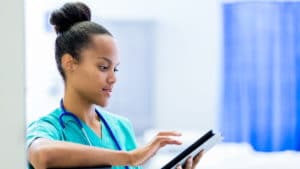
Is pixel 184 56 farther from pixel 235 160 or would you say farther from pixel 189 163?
pixel 189 163

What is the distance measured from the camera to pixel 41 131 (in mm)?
789

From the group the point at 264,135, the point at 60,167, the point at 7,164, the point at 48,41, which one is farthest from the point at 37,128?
the point at 264,135

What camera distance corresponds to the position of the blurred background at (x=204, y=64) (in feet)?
10.0

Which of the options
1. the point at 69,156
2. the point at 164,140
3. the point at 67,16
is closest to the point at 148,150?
the point at 164,140

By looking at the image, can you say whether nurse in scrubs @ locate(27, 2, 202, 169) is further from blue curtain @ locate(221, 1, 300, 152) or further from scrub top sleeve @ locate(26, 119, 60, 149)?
blue curtain @ locate(221, 1, 300, 152)

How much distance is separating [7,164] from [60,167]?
29 cm

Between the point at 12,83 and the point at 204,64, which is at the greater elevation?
the point at 12,83

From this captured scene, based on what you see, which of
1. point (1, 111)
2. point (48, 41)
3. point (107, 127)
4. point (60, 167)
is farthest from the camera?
point (48, 41)

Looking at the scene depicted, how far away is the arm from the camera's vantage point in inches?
27.8

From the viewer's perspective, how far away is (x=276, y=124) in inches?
122

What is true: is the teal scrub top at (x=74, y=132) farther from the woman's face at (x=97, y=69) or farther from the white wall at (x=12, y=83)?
the white wall at (x=12, y=83)

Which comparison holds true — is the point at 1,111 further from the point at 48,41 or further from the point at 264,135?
the point at 264,135

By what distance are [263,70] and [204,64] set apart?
46 centimetres

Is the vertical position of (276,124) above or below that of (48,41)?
below
